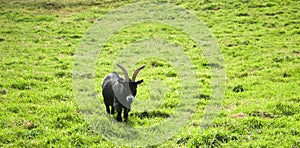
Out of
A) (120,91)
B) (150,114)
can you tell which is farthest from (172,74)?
(120,91)

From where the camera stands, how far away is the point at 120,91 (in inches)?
428

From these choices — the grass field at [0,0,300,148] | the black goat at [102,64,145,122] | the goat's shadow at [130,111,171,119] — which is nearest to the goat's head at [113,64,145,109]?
the black goat at [102,64,145,122]

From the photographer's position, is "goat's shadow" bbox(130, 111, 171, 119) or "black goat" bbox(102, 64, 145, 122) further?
"goat's shadow" bbox(130, 111, 171, 119)

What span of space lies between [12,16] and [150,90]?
74.4 feet

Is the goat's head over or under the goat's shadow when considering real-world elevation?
over

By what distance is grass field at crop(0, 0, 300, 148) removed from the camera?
1066 cm

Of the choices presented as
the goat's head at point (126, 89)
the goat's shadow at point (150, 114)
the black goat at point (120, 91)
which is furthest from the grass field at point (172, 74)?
the goat's head at point (126, 89)

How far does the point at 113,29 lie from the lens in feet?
95.9

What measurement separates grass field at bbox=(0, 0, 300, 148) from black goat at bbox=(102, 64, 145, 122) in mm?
789

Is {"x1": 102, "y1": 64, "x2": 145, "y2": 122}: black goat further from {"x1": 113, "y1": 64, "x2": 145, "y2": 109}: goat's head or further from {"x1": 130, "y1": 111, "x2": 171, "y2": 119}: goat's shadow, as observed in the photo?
{"x1": 130, "y1": 111, "x2": 171, "y2": 119}: goat's shadow

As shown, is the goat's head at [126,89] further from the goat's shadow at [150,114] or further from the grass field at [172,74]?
the goat's shadow at [150,114]

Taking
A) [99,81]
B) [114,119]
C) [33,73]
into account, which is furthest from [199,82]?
[33,73]

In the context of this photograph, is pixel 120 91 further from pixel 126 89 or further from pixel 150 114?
pixel 150 114

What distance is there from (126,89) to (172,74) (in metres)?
7.37
